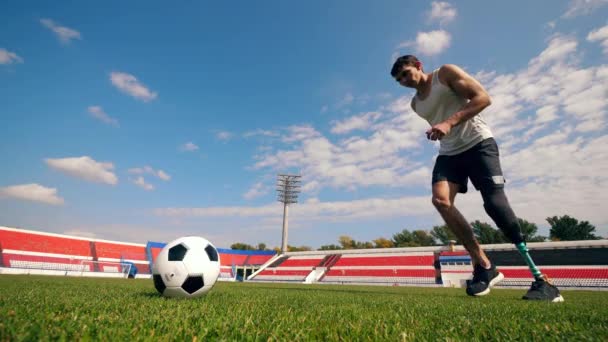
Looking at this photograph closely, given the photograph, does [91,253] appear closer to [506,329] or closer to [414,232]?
[506,329]

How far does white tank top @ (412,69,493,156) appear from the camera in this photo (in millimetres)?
3955

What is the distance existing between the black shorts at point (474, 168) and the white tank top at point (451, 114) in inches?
3.1

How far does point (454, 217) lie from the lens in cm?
406

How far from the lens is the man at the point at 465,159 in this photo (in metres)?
3.64

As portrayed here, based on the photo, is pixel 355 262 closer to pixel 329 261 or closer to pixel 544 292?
pixel 329 261

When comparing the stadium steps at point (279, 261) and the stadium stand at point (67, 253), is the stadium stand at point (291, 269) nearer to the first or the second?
the stadium steps at point (279, 261)

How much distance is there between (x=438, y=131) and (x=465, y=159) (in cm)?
93

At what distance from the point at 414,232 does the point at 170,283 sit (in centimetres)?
6609

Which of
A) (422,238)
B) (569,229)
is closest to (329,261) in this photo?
(422,238)

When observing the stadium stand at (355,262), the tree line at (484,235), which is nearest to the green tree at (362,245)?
the tree line at (484,235)

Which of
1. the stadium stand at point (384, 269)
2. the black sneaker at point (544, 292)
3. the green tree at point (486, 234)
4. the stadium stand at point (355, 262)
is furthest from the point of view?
the green tree at point (486, 234)

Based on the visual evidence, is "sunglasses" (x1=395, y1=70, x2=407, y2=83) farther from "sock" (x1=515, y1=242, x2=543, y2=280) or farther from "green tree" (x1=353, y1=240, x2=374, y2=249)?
"green tree" (x1=353, y1=240, x2=374, y2=249)

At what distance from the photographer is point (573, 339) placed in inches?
55.0

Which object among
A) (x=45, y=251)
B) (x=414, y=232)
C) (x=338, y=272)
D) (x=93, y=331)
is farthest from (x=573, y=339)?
(x=414, y=232)
